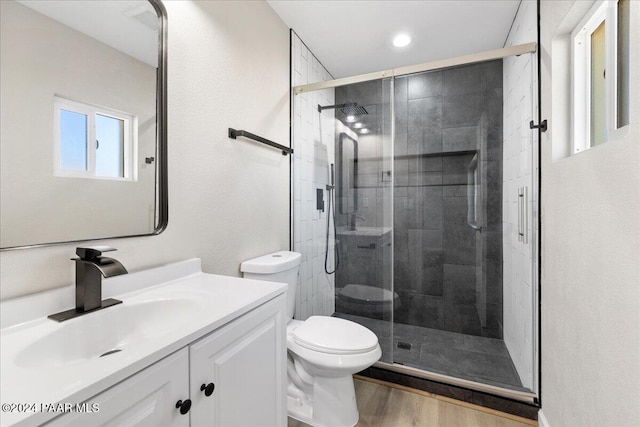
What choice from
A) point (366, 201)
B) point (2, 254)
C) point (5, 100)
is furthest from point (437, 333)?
point (5, 100)

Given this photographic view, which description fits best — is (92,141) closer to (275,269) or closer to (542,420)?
(275,269)

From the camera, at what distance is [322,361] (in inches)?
56.2

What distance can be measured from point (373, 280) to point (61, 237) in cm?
182

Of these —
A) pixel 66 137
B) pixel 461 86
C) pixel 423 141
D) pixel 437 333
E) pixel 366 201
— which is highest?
pixel 461 86

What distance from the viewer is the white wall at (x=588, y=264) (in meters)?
0.76

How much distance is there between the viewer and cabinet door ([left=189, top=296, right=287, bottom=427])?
776 mm

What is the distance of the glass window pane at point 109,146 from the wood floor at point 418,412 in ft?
5.03

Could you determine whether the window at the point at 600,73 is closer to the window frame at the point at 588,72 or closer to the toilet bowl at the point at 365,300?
the window frame at the point at 588,72

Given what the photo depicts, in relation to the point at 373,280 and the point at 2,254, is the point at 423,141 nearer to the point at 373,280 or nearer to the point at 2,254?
the point at 373,280

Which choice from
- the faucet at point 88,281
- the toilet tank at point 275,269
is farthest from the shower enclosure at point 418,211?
the faucet at point 88,281

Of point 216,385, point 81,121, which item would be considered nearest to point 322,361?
point 216,385

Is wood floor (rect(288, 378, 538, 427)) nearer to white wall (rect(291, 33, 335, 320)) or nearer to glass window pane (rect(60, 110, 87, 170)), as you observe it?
white wall (rect(291, 33, 335, 320))

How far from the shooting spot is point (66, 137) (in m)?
0.89

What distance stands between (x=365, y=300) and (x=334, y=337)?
2.34 ft
